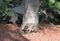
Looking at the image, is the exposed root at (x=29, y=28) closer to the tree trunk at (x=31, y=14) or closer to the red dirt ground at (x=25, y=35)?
the tree trunk at (x=31, y=14)

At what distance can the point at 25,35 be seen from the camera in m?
5.65

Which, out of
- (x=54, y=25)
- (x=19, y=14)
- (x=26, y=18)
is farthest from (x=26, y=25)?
(x=54, y=25)

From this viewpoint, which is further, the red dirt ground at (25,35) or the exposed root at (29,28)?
the exposed root at (29,28)

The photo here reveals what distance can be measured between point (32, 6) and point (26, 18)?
14.4 inches

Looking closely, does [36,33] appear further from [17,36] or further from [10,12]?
[10,12]

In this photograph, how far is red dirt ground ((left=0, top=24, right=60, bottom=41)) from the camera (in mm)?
5445

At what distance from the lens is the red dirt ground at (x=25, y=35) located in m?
5.45

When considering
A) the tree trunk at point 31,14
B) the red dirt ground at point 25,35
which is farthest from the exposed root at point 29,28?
the red dirt ground at point 25,35

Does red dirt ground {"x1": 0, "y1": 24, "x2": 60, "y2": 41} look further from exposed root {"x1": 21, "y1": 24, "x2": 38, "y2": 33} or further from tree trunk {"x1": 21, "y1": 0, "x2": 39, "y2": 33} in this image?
tree trunk {"x1": 21, "y1": 0, "x2": 39, "y2": 33}

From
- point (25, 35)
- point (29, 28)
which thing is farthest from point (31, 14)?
point (25, 35)

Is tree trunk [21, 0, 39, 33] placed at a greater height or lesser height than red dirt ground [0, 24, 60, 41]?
greater

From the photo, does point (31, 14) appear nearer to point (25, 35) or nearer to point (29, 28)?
point (29, 28)

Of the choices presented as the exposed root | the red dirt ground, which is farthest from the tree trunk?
the red dirt ground

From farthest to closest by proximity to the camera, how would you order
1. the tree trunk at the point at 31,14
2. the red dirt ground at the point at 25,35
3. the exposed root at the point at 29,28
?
the tree trunk at the point at 31,14, the exposed root at the point at 29,28, the red dirt ground at the point at 25,35
